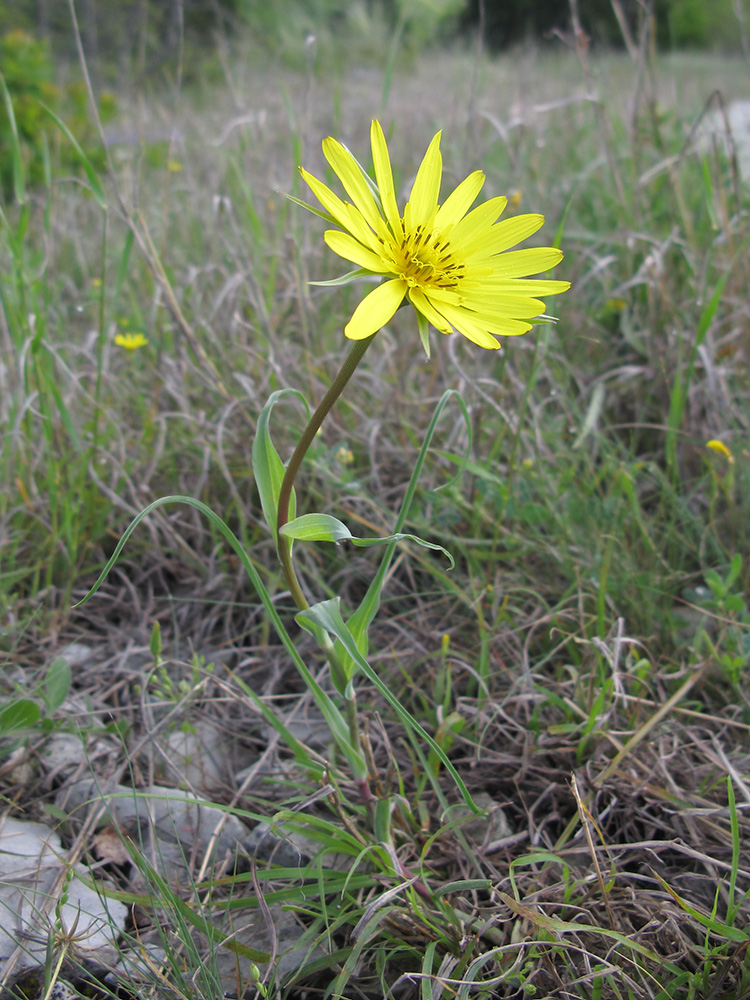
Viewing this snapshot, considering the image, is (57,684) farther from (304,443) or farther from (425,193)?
(425,193)

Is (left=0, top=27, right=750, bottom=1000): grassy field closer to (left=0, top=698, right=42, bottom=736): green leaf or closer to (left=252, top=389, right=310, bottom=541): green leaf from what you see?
(left=0, top=698, right=42, bottom=736): green leaf

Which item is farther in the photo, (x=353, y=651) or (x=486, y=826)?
(x=486, y=826)

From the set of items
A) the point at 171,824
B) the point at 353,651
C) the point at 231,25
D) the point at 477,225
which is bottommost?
the point at 171,824

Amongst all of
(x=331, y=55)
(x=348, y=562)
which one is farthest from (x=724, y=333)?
(x=331, y=55)

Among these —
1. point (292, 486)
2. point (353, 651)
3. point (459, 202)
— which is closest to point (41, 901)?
point (353, 651)

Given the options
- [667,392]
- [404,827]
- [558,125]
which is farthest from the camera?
[558,125]

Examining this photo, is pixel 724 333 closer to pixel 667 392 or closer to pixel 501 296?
pixel 667 392
